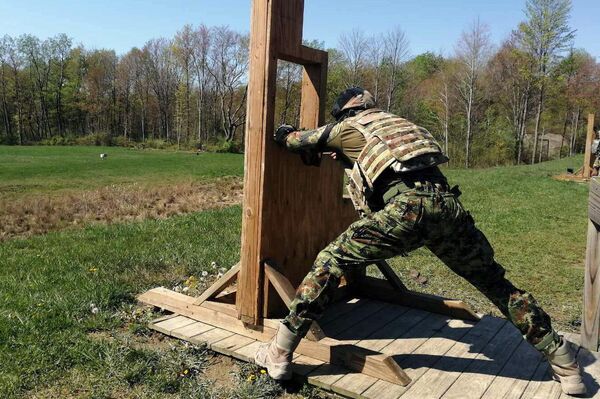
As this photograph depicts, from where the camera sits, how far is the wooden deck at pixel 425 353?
Answer: 3572 millimetres

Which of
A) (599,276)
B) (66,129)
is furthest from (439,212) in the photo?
(66,129)

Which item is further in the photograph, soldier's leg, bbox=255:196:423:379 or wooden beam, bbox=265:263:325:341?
wooden beam, bbox=265:263:325:341

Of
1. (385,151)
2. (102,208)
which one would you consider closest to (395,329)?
(385,151)

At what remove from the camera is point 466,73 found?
45.3m

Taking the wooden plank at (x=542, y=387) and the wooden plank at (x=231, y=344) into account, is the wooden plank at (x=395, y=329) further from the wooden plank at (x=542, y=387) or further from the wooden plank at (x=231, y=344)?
the wooden plank at (x=542, y=387)

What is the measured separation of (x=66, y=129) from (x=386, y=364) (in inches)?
3102

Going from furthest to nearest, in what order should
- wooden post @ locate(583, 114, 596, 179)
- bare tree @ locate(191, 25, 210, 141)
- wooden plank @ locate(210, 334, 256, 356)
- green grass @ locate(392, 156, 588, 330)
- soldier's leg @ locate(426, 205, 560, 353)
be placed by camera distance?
bare tree @ locate(191, 25, 210, 141), wooden post @ locate(583, 114, 596, 179), green grass @ locate(392, 156, 588, 330), wooden plank @ locate(210, 334, 256, 356), soldier's leg @ locate(426, 205, 560, 353)

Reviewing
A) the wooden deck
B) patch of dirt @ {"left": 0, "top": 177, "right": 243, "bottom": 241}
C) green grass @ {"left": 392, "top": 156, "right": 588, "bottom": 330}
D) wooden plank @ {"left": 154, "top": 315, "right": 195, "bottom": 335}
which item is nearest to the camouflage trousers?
the wooden deck

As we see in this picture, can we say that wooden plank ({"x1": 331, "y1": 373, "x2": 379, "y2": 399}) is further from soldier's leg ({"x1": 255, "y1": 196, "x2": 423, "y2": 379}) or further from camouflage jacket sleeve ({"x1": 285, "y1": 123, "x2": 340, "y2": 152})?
camouflage jacket sleeve ({"x1": 285, "y1": 123, "x2": 340, "y2": 152})

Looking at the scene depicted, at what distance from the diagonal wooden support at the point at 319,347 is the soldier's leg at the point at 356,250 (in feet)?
1.42

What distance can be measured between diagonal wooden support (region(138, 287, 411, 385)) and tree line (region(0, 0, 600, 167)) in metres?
39.5

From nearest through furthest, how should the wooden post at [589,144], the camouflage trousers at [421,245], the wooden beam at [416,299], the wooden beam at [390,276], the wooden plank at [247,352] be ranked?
the camouflage trousers at [421,245], the wooden plank at [247,352], the wooden beam at [416,299], the wooden beam at [390,276], the wooden post at [589,144]

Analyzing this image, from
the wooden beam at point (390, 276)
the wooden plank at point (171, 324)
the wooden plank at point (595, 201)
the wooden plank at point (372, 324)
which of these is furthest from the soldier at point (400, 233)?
the wooden beam at point (390, 276)

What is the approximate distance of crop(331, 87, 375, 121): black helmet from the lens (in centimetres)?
381
